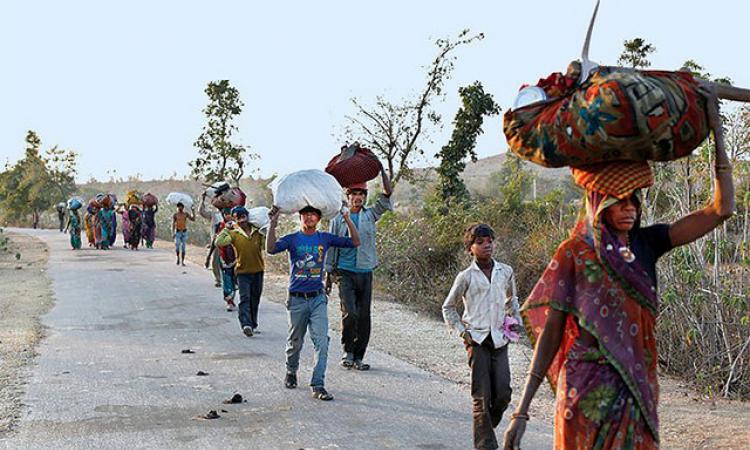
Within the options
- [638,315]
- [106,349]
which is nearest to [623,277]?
[638,315]

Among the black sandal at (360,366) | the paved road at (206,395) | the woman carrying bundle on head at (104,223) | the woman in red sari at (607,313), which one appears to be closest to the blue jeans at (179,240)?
the woman carrying bundle on head at (104,223)

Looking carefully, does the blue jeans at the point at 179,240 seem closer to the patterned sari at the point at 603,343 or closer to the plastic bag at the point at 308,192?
the plastic bag at the point at 308,192

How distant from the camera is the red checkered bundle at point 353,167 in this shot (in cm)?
952

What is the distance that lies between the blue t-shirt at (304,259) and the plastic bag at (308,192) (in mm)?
316

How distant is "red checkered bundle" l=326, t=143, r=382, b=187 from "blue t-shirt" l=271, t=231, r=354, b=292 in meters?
1.04

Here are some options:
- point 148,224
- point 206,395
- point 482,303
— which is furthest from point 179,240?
point 482,303

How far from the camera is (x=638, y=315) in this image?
389 centimetres

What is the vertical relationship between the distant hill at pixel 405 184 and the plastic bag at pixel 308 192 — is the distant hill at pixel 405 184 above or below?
above

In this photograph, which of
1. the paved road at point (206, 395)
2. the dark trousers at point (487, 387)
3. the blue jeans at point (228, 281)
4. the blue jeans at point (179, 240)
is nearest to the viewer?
the dark trousers at point (487, 387)

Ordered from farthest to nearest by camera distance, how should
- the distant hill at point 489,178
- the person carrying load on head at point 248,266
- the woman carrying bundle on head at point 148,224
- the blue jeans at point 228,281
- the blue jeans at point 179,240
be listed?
the distant hill at point 489,178 < the woman carrying bundle on head at point 148,224 < the blue jeans at point 179,240 < the blue jeans at point 228,281 < the person carrying load on head at point 248,266

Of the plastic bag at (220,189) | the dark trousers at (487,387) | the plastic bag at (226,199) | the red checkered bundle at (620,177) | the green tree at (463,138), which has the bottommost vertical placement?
the dark trousers at (487,387)

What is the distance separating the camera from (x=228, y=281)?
14.4 m

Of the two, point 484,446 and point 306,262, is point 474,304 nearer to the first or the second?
point 484,446

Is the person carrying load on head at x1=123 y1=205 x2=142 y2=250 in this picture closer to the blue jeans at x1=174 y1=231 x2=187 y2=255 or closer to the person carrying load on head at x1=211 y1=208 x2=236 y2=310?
the blue jeans at x1=174 y1=231 x2=187 y2=255
